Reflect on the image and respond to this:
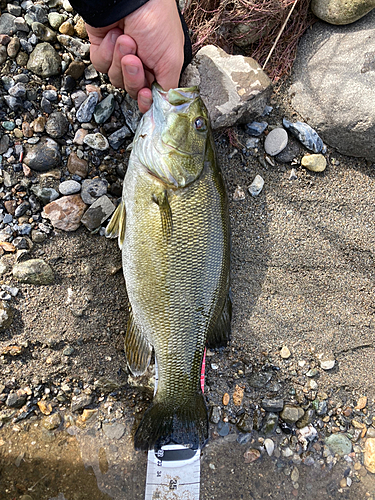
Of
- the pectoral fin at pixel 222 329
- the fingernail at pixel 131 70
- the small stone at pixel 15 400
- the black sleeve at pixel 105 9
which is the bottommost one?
the small stone at pixel 15 400

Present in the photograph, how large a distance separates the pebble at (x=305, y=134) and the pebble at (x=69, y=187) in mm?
1730

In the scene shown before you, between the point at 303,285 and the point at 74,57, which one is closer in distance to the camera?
the point at 74,57

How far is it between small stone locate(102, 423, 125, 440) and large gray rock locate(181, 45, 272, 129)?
2416 mm

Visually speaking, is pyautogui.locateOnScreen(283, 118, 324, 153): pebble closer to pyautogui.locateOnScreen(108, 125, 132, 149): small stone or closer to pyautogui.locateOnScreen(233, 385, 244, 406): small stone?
pyautogui.locateOnScreen(108, 125, 132, 149): small stone

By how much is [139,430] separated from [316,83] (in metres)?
2.96

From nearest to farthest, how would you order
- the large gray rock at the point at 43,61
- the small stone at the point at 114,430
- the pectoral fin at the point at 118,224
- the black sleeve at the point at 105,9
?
the black sleeve at the point at 105,9, the pectoral fin at the point at 118,224, the large gray rock at the point at 43,61, the small stone at the point at 114,430

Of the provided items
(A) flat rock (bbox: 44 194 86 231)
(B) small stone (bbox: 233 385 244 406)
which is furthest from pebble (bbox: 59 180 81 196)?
(B) small stone (bbox: 233 385 244 406)

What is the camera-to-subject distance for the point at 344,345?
2.90 metres

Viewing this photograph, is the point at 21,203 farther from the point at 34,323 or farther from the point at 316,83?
the point at 316,83

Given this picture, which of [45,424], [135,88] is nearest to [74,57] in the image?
[135,88]

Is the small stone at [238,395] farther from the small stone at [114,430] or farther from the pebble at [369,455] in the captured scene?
the pebble at [369,455]

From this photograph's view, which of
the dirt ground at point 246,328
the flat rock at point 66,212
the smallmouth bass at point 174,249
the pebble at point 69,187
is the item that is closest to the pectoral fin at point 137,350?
the smallmouth bass at point 174,249

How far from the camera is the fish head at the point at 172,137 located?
85.4 inches

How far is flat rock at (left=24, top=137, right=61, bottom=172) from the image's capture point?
8.32ft
